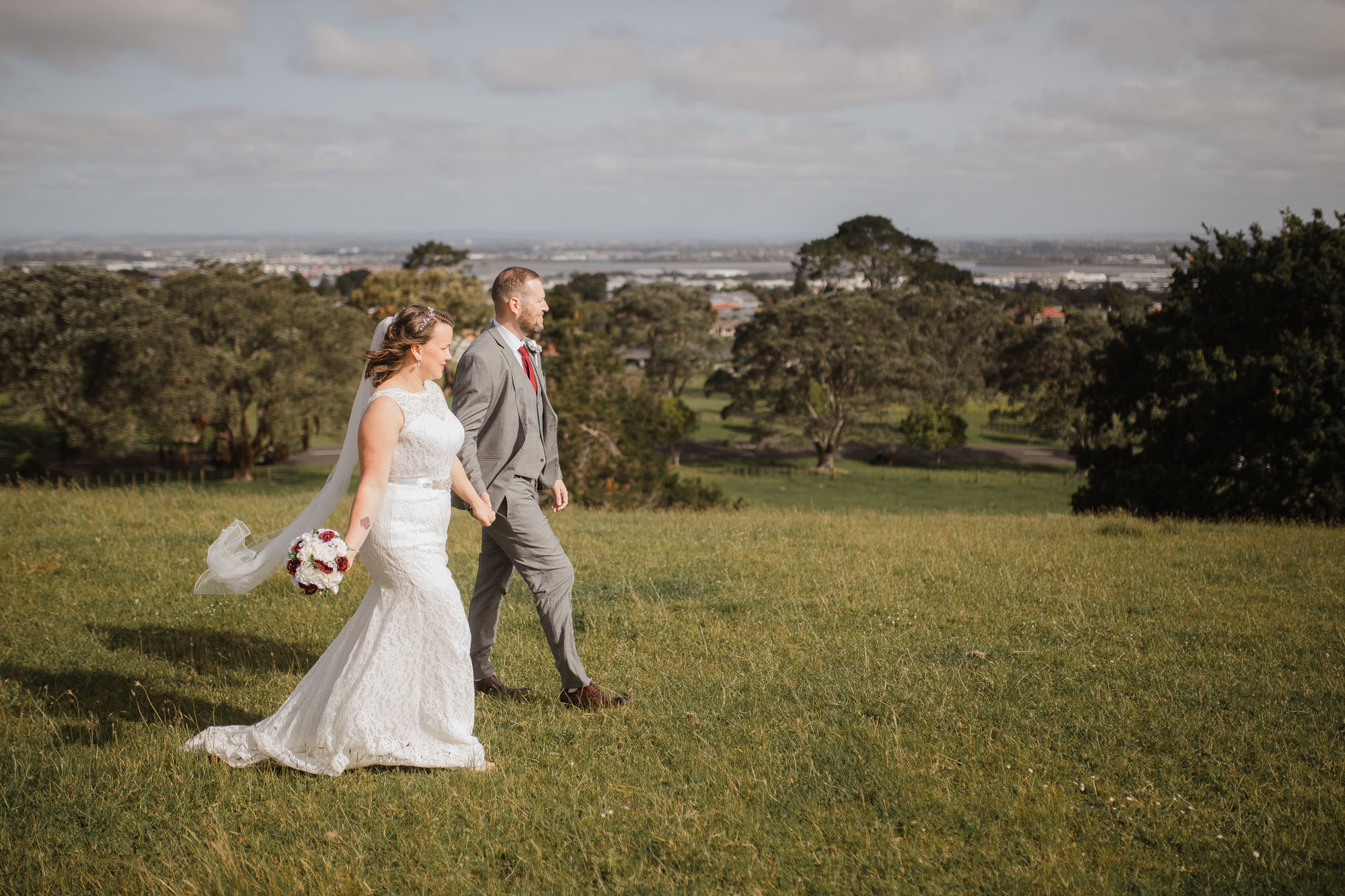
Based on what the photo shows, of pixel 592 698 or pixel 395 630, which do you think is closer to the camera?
pixel 395 630

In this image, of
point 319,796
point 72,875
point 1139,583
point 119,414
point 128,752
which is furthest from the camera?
point 119,414

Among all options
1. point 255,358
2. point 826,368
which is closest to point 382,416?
point 255,358

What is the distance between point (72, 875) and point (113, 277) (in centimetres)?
3803

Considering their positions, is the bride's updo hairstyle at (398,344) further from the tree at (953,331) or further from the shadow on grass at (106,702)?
the tree at (953,331)

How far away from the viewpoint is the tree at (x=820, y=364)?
50.2 metres

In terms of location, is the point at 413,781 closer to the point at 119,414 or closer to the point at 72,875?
the point at 72,875

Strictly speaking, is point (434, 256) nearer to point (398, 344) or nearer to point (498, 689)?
point (498, 689)

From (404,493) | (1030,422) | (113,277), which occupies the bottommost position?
(1030,422)

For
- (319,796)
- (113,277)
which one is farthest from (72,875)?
(113,277)

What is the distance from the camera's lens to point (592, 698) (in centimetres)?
505

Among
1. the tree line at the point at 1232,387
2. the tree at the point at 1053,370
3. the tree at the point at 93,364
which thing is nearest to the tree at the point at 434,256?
the tree at the point at 93,364

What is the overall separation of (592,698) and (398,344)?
2330mm

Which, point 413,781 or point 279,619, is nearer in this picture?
point 413,781

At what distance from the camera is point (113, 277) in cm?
3450
